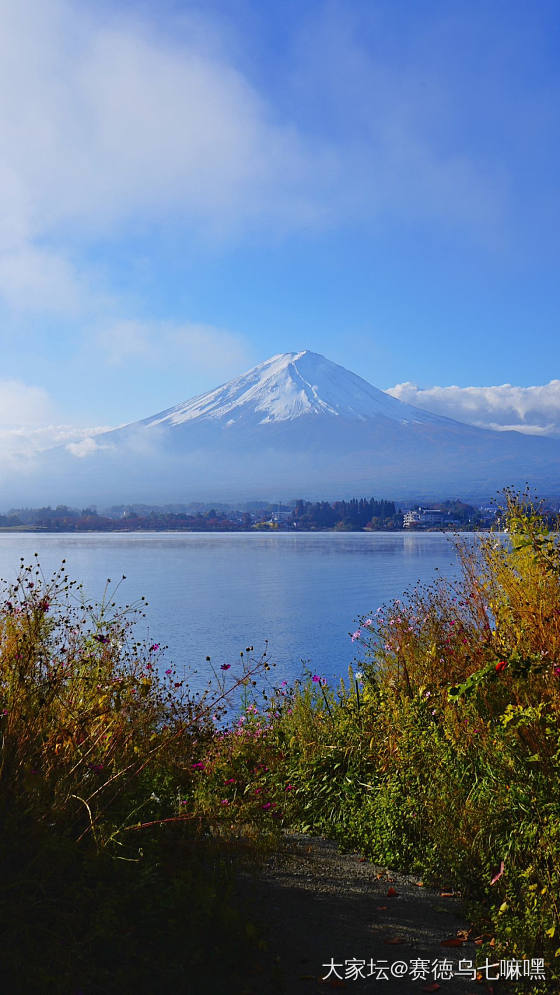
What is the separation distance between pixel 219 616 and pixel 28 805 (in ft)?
63.8

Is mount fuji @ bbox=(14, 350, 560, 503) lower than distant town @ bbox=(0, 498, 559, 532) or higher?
higher

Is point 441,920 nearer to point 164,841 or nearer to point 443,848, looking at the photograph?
point 443,848

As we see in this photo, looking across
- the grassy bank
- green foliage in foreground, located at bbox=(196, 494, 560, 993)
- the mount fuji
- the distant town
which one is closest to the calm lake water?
green foliage in foreground, located at bbox=(196, 494, 560, 993)

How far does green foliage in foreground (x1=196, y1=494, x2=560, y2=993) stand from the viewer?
343 cm

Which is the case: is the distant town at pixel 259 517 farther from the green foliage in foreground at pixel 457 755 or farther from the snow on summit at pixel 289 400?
the green foliage in foreground at pixel 457 755

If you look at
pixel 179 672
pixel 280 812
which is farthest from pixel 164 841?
pixel 179 672

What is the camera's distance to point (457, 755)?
13.4ft

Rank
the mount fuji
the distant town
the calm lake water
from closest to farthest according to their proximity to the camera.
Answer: the calm lake water, the distant town, the mount fuji

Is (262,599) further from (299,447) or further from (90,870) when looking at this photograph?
(299,447)

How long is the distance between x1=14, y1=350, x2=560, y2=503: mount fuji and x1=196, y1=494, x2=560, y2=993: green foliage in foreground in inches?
5020

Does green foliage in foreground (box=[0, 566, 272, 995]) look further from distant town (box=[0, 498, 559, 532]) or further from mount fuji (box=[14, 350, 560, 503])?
mount fuji (box=[14, 350, 560, 503])

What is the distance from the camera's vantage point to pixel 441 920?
131 inches

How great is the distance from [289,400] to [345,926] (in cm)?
15005

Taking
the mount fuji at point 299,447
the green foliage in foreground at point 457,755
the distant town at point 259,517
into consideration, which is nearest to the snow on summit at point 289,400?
the mount fuji at point 299,447
